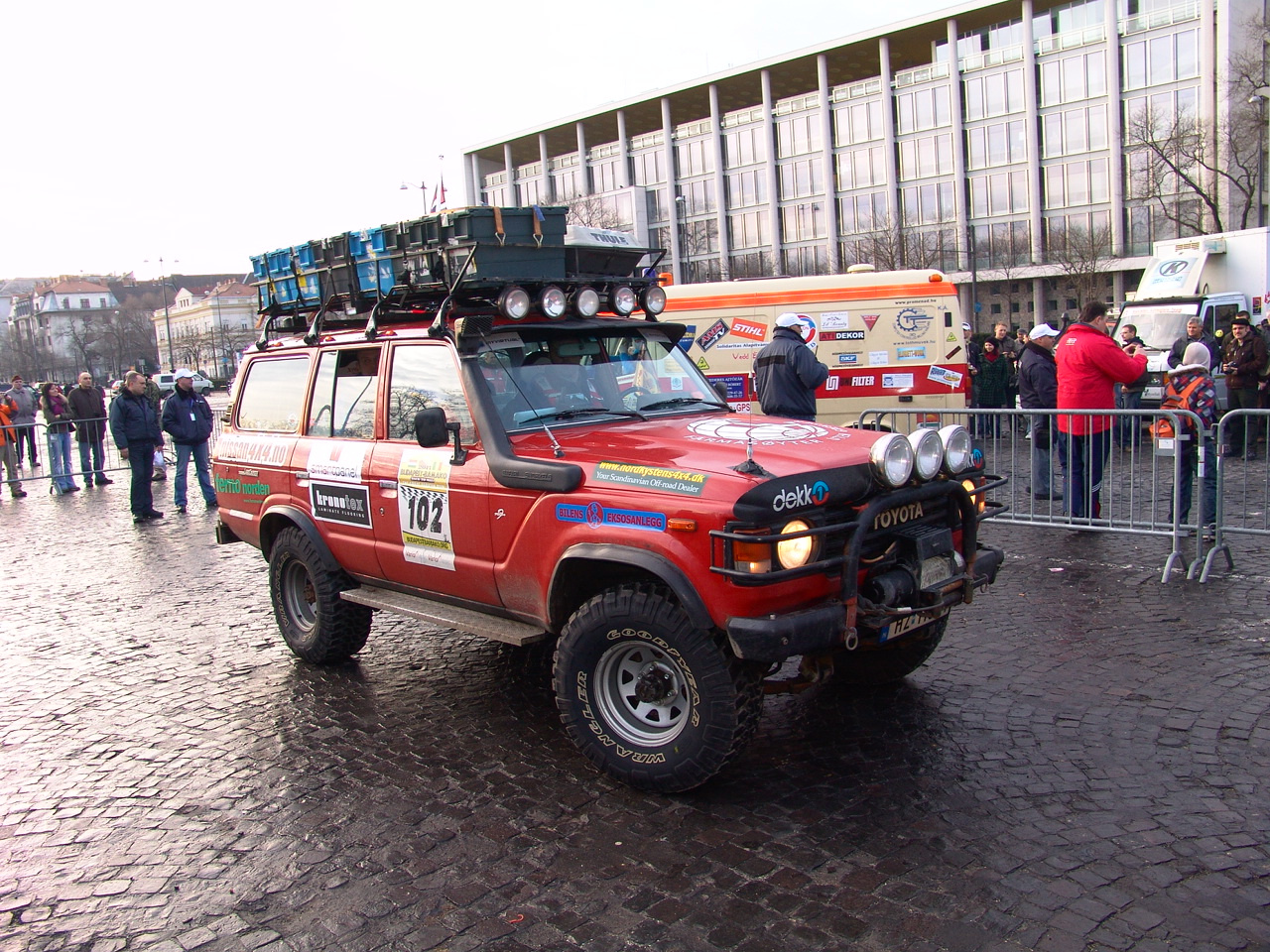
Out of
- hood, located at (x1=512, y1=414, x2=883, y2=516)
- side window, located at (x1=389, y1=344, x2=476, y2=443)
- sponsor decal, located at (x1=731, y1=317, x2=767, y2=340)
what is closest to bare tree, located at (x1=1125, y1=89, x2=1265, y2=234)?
sponsor decal, located at (x1=731, y1=317, x2=767, y2=340)

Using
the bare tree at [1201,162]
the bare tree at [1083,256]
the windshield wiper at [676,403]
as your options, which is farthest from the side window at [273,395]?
the bare tree at [1083,256]

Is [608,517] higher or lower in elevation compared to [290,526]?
higher

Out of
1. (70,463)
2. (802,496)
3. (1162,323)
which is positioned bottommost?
(70,463)

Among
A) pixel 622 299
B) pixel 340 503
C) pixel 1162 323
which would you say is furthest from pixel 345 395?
pixel 1162 323

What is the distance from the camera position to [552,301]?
16.9 feet

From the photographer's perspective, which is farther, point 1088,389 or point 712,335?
point 712,335

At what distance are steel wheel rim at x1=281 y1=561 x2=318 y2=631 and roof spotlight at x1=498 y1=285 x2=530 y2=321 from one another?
2440 millimetres

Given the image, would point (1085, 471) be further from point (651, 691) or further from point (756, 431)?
point (651, 691)

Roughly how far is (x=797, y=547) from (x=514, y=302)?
2.08 m

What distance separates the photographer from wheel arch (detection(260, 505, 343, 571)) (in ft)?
19.3

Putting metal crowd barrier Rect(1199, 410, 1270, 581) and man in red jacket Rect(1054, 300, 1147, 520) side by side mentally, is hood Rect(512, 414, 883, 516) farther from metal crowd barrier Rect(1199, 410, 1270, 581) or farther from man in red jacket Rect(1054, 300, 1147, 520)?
man in red jacket Rect(1054, 300, 1147, 520)

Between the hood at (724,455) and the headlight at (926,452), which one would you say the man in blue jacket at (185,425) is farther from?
the headlight at (926,452)

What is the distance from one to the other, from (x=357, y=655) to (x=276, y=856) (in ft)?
8.89

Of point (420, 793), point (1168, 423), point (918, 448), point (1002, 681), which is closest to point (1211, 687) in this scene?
point (1002, 681)
